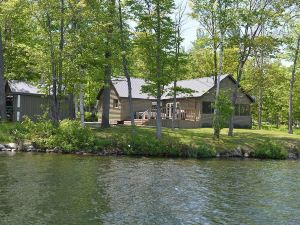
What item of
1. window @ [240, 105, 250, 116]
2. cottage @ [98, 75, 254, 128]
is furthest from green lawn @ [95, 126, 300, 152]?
window @ [240, 105, 250, 116]

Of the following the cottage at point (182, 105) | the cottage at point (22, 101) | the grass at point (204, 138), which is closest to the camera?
the grass at point (204, 138)

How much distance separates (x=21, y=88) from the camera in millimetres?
41688

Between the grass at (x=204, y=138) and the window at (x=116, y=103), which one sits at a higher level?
the window at (x=116, y=103)

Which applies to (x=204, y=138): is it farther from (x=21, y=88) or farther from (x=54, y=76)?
(x=21, y=88)

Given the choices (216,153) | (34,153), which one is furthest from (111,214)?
(216,153)

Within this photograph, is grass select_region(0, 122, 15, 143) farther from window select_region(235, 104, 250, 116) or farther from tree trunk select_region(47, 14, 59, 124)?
window select_region(235, 104, 250, 116)

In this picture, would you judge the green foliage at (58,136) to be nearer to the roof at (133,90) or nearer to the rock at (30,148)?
the rock at (30,148)

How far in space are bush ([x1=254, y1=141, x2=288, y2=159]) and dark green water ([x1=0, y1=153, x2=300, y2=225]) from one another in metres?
5.90

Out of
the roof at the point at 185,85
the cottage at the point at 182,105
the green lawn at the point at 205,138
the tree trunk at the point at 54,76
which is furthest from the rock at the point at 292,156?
the tree trunk at the point at 54,76

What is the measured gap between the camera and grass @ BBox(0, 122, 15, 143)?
30.4m

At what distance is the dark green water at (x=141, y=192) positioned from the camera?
13.5 meters

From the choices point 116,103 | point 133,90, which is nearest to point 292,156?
point 133,90

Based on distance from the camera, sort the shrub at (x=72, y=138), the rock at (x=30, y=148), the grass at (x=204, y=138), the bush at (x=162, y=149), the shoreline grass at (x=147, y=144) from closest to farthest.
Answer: the rock at (x=30, y=148), the shrub at (x=72, y=138), the shoreline grass at (x=147, y=144), the bush at (x=162, y=149), the grass at (x=204, y=138)

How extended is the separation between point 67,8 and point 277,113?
171ft
